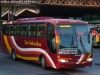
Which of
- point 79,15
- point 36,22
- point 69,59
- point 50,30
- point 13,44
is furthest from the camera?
point 79,15

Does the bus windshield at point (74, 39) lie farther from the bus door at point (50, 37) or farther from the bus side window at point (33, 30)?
the bus side window at point (33, 30)

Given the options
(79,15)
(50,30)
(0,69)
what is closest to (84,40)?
(50,30)

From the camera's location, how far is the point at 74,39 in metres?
15.1

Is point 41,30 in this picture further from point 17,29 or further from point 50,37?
point 17,29

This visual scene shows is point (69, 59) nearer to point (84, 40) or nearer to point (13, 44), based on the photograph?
point (84, 40)

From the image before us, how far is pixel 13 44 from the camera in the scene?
21.2 m

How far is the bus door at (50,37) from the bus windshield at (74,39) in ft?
1.41

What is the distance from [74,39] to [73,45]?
0.98 feet

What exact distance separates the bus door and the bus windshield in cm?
43

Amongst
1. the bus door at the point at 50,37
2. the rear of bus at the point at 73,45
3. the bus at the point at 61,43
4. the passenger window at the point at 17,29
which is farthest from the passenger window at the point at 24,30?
the rear of bus at the point at 73,45

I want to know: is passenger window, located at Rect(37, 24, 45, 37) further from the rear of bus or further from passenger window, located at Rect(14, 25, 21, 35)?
passenger window, located at Rect(14, 25, 21, 35)

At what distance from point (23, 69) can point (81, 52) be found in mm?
3215

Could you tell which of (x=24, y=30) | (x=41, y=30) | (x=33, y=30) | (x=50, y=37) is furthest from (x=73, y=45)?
(x=24, y=30)

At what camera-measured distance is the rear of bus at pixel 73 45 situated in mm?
14805
